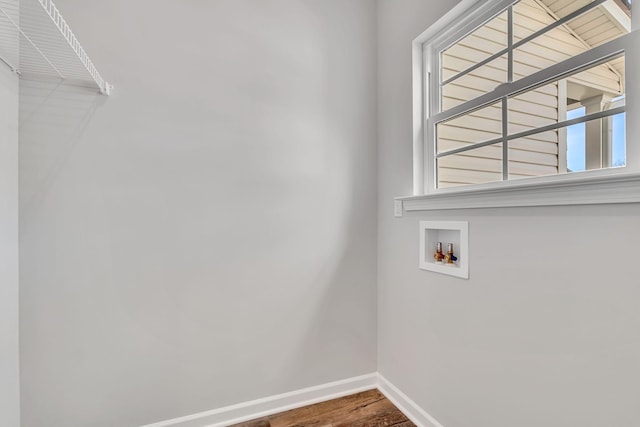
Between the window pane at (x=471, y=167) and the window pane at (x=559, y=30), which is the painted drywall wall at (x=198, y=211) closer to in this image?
the window pane at (x=471, y=167)

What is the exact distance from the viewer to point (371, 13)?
6.50 feet

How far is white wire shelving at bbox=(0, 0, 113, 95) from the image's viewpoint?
3.20 ft

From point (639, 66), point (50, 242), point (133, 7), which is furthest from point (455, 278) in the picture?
point (133, 7)

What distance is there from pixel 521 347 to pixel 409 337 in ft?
2.21

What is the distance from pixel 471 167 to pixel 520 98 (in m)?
0.38

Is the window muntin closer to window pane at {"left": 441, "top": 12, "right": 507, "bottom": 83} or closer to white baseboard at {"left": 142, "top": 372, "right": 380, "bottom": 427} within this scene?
window pane at {"left": 441, "top": 12, "right": 507, "bottom": 83}

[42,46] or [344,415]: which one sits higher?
Result: [42,46]

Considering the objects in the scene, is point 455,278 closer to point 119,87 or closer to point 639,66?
point 639,66

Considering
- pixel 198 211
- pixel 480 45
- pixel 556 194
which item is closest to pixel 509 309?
pixel 556 194

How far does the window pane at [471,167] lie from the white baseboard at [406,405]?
126 centimetres

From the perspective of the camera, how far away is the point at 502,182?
1.27 meters

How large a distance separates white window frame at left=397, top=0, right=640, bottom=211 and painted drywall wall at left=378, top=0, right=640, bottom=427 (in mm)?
50

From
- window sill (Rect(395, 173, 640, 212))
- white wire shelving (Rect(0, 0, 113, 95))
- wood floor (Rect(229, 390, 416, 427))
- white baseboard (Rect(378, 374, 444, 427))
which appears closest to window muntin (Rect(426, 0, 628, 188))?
window sill (Rect(395, 173, 640, 212))

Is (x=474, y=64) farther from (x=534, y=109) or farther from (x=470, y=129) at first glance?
(x=534, y=109)
